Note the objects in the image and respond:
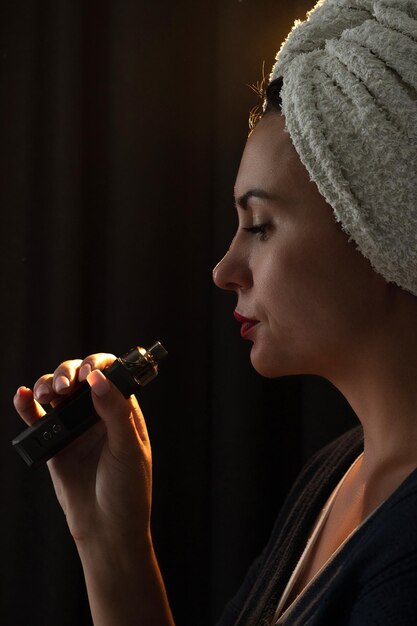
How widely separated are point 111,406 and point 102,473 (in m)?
0.15

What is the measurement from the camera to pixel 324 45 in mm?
777

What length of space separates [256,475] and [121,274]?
0.41 metres

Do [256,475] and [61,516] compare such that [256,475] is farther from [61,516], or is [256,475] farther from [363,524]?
[363,524]

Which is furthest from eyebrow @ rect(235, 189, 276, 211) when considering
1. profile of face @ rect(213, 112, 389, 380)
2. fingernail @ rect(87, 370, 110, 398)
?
fingernail @ rect(87, 370, 110, 398)

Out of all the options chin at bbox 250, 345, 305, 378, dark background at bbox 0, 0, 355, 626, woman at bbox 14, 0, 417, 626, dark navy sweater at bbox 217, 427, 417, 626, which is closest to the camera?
dark navy sweater at bbox 217, 427, 417, 626

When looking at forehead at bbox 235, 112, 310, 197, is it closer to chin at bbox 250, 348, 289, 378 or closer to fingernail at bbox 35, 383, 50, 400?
chin at bbox 250, 348, 289, 378

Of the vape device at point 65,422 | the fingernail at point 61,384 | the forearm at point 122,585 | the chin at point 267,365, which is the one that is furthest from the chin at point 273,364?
the forearm at point 122,585

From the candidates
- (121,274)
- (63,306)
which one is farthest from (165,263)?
(63,306)

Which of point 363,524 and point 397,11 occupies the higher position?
point 397,11

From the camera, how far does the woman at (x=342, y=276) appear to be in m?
0.68

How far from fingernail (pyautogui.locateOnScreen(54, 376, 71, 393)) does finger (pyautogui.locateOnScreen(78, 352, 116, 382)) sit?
0.02m

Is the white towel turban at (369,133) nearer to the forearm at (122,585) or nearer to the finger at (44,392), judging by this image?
the finger at (44,392)

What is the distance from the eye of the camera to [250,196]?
776 mm

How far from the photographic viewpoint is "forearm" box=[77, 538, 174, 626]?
3.05 feet
